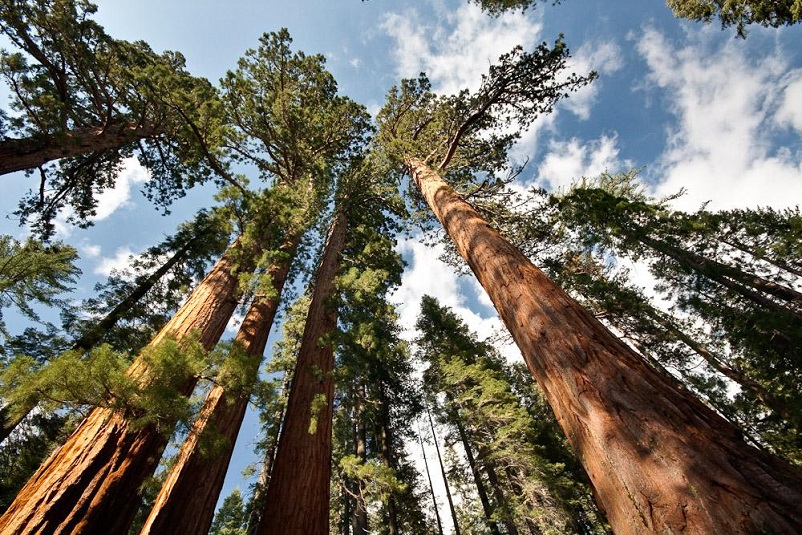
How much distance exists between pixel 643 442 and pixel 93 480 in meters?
3.88

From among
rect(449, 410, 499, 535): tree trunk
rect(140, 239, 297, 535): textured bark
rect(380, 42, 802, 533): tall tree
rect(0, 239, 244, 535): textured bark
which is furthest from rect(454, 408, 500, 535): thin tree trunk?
rect(0, 239, 244, 535): textured bark

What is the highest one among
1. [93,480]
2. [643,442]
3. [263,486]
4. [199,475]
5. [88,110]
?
[88,110]

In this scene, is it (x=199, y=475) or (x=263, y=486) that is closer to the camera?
(x=199, y=475)

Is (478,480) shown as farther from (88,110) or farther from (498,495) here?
(88,110)

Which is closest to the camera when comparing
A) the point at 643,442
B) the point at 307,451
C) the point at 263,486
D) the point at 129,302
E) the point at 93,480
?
the point at 643,442

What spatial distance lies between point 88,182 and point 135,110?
3123mm

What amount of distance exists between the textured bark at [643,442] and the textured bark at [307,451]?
3.08 metres

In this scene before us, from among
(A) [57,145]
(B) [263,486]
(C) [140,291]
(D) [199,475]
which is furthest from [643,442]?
(A) [57,145]

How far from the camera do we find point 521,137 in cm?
941

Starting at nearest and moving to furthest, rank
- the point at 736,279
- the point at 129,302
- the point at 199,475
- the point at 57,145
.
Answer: the point at 199,475, the point at 57,145, the point at 129,302, the point at 736,279

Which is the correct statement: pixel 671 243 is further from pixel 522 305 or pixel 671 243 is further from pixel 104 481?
pixel 104 481

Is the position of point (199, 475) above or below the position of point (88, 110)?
below

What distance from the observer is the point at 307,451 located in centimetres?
427

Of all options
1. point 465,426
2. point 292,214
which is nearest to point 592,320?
point 292,214
